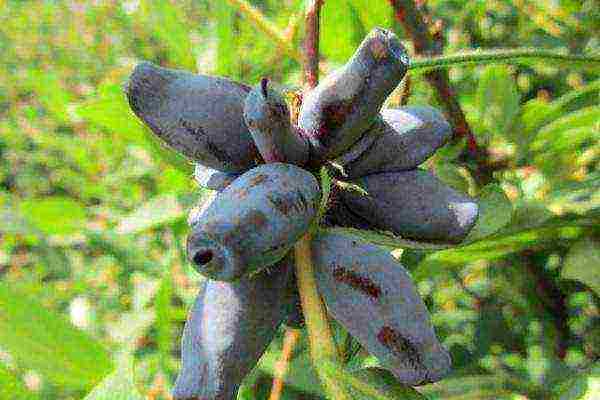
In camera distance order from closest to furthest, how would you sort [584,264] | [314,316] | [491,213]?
1. [314,316]
2. [491,213]
3. [584,264]

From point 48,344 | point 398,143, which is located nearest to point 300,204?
point 398,143

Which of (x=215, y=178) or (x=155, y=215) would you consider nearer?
(x=215, y=178)

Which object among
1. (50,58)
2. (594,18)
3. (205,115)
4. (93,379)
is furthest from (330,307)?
(50,58)

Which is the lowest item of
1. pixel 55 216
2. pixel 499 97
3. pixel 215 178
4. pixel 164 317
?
pixel 55 216

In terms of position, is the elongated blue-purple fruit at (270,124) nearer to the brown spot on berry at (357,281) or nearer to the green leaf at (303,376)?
the brown spot on berry at (357,281)

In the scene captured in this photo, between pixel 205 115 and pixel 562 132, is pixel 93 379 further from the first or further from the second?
pixel 562 132

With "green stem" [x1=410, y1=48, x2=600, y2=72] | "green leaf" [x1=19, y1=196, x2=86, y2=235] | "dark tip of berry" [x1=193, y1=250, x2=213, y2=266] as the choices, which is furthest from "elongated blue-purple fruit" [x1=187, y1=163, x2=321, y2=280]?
"green leaf" [x1=19, y1=196, x2=86, y2=235]

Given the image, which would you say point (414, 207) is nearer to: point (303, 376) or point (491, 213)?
point (491, 213)

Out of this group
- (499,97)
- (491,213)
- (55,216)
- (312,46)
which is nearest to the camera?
(312,46)
